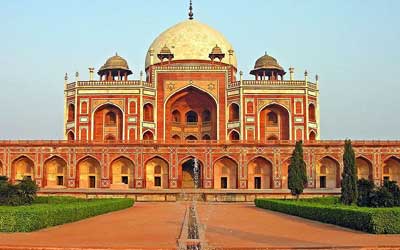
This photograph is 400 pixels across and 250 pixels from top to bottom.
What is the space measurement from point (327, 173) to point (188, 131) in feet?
29.8

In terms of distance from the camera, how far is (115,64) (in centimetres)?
3259

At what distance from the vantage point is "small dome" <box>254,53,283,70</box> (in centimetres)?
3269

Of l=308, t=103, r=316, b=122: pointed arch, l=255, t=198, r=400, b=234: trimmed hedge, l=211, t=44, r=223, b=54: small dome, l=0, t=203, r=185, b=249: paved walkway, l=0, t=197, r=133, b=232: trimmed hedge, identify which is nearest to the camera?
l=0, t=203, r=185, b=249: paved walkway

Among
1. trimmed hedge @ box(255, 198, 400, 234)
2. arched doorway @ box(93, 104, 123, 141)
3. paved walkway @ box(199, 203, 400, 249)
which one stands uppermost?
arched doorway @ box(93, 104, 123, 141)

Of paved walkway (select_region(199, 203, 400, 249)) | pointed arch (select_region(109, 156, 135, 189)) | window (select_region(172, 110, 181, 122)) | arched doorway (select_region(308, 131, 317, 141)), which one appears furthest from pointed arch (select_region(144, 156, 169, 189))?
paved walkway (select_region(199, 203, 400, 249))

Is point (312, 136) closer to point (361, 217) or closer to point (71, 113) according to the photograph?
point (71, 113)

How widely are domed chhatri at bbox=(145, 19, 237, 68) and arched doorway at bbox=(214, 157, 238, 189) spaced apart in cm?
762

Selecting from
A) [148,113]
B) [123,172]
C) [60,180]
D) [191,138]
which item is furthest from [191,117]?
[60,180]

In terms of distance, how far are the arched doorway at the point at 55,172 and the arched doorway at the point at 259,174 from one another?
30.8 ft

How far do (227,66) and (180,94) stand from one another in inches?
125

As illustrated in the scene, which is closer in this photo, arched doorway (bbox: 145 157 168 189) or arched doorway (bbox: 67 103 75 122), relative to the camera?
arched doorway (bbox: 145 157 168 189)

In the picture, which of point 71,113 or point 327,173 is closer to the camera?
point 327,173

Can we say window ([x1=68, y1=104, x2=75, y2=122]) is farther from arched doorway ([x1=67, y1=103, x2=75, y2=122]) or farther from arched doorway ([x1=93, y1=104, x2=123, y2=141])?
arched doorway ([x1=93, y1=104, x2=123, y2=141])

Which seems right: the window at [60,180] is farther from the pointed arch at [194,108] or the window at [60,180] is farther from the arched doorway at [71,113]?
the pointed arch at [194,108]
